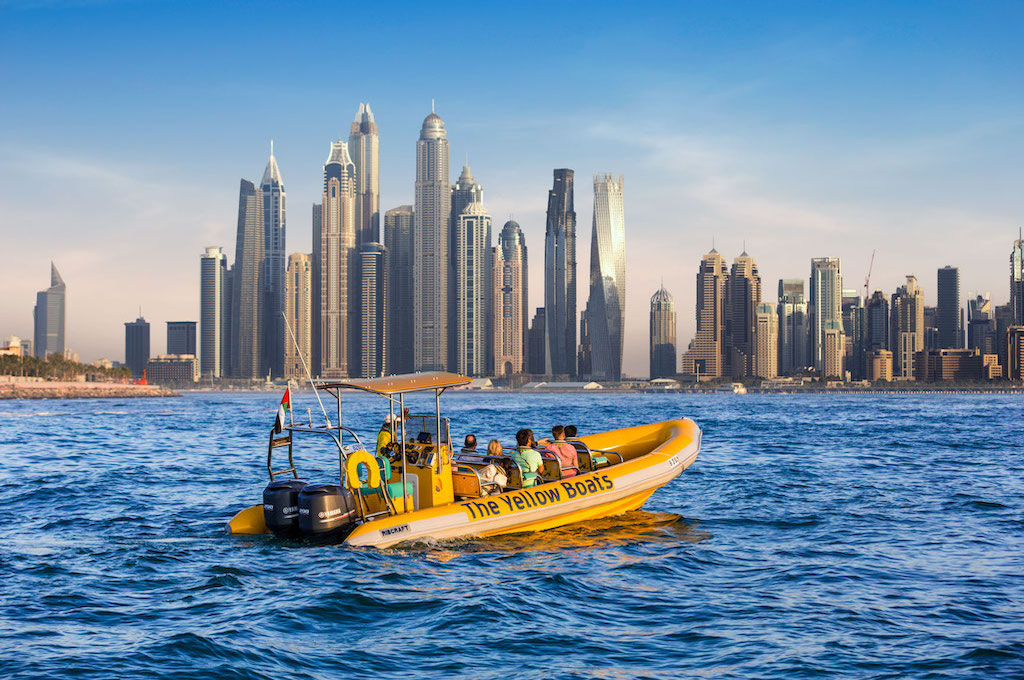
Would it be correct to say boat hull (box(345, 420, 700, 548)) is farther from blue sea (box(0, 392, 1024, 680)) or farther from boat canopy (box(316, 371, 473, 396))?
boat canopy (box(316, 371, 473, 396))

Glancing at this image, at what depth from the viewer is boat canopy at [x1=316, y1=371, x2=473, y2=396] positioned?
42.5 ft

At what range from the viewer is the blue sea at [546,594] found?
26.9 feet

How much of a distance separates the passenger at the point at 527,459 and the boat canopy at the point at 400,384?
1.59 meters

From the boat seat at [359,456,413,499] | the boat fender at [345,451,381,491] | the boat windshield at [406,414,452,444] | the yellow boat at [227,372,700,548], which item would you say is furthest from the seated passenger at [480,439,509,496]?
the boat fender at [345,451,381,491]

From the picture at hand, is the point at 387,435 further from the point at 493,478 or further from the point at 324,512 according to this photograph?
the point at 493,478

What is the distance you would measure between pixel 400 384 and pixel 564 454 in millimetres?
3512

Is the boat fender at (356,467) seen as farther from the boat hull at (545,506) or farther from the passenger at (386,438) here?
the boat hull at (545,506)

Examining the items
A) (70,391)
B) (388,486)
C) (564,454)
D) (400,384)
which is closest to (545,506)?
(564,454)

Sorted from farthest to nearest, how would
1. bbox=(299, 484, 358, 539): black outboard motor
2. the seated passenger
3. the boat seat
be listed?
1. the seated passenger
2. the boat seat
3. bbox=(299, 484, 358, 539): black outboard motor

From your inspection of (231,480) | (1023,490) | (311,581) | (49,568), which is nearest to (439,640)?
(311,581)

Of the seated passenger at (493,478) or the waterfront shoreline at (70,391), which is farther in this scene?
the waterfront shoreline at (70,391)

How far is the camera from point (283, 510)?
12758 millimetres

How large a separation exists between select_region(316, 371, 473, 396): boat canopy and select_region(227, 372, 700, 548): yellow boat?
0.7 inches

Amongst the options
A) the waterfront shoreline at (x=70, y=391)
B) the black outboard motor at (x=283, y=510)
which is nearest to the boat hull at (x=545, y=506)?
the black outboard motor at (x=283, y=510)
